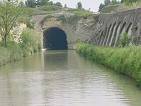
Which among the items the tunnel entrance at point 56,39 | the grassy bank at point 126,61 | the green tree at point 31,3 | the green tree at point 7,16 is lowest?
the tunnel entrance at point 56,39

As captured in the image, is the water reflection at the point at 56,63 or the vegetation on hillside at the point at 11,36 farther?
the vegetation on hillside at the point at 11,36

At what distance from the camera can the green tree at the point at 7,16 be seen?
183 feet

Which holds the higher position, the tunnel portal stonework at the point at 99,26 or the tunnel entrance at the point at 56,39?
the tunnel portal stonework at the point at 99,26

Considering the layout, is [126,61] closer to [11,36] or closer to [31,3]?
[11,36]

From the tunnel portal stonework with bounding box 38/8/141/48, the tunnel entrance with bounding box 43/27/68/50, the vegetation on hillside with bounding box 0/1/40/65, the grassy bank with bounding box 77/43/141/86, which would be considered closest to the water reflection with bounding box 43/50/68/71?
the vegetation on hillside with bounding box 0/1/40/65

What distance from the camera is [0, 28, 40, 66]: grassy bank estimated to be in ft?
157

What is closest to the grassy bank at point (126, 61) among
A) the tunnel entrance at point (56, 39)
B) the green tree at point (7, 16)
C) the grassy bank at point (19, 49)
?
the grassy bank at point (19, 49)

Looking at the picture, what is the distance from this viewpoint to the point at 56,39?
97312mm

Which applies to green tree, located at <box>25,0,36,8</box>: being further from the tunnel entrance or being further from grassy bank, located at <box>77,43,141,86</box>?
grassy bank, located at <box>77,43,141,86</box>

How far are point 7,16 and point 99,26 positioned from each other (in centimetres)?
2476

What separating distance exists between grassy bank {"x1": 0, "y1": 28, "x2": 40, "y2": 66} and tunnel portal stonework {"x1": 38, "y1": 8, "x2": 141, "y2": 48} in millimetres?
8274

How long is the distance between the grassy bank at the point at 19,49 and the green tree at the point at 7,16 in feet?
3.90

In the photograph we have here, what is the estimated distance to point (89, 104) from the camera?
21.2 metres

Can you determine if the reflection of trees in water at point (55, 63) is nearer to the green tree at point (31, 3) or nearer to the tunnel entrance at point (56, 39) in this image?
the tunnel entrance at point (56, 39)
